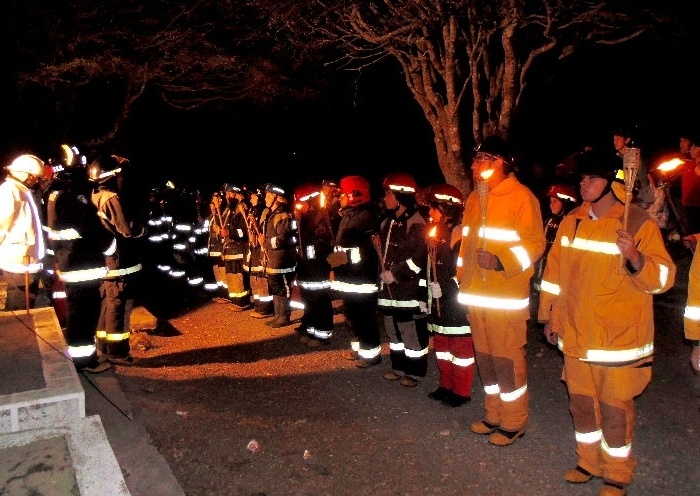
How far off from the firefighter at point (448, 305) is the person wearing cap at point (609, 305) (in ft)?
5.20

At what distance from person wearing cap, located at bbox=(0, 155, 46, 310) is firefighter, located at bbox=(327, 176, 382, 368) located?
3.35 meters

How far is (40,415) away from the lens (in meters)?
4.22

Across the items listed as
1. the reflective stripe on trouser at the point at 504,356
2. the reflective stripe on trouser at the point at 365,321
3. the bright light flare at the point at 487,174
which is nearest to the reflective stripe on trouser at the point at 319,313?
the reflective stripe on trouser at the point at 365,321

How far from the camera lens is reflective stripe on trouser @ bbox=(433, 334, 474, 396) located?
19.8 feet

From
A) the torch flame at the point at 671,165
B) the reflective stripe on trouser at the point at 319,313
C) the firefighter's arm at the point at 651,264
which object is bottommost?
the reflective stripe on trouser at the point at 319,313

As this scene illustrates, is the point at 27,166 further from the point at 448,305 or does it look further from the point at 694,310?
the point at 694,310

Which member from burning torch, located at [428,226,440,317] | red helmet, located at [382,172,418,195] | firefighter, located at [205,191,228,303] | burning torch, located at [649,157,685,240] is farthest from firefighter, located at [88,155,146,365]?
burning torch, located at [649,157,685,240]

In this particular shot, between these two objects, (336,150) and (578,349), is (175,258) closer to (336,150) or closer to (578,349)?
(578,349)

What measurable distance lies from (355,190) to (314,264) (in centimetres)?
187

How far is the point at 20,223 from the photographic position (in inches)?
275

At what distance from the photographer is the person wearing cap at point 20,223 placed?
6848 mm

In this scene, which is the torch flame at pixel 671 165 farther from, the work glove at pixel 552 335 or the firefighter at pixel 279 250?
the firefighter at pixel 279 250

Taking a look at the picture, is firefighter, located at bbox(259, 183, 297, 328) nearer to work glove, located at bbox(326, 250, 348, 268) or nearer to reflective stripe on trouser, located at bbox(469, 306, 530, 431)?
work glove, located at bbox(326, 250, 348, 268)

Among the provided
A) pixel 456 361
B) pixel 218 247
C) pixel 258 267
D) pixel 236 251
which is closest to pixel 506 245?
pixel 456 361
